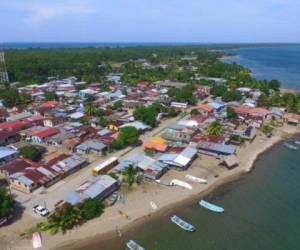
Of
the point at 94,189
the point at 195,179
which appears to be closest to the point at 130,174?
the point at 94,189

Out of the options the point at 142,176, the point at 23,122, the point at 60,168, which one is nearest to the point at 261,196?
the point at 142,176

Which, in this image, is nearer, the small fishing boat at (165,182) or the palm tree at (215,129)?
the small fishing boat at (165,182)

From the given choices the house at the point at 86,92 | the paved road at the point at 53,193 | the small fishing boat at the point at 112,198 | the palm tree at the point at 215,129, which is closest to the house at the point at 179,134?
the palm tree at the point at 215,129

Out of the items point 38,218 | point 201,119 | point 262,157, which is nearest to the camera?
point 38,218

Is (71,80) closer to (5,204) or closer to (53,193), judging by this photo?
(53,193)

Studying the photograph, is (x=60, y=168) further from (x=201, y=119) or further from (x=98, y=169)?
(x=201, y=119)

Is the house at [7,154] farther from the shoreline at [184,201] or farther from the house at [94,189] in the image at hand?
the shoreline at [184,201]

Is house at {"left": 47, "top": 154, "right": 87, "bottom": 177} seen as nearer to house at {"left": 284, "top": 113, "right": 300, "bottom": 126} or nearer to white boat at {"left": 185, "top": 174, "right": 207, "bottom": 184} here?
white boat at {"left": 185, "top": 174, "right": 207, "bottom": 184}
